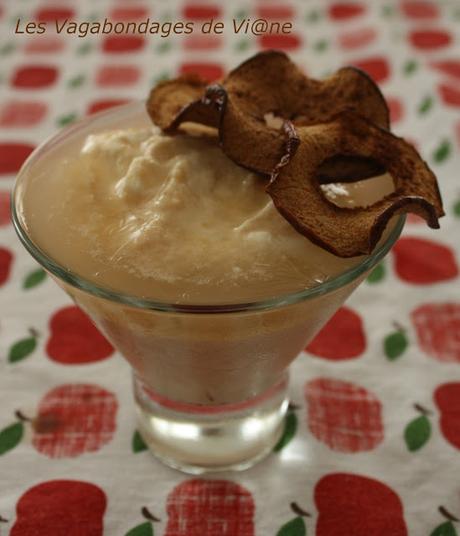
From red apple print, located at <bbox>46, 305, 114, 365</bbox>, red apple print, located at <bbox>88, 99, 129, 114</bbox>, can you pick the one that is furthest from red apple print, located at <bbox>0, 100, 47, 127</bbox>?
red apple print, located at <bbox>46, 305, 114, 365</bbox>

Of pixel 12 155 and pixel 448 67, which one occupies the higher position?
pixel 448 67

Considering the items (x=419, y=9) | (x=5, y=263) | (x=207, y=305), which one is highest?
(x=207, y=305)

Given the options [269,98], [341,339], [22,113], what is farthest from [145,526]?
[22,113]

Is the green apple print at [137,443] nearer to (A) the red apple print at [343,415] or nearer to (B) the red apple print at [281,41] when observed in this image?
(A) the red apple print at [343,415]

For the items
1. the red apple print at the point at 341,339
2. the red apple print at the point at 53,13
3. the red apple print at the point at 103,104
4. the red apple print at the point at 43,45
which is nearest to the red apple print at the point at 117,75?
the red apple print at the point at 103,104

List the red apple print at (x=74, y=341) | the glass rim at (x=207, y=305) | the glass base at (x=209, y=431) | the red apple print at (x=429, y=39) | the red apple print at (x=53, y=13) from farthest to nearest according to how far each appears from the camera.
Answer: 1. the red apple print at (x=53, y=13)
2. the red apple print at (x=429, y=39)
3. the red apple print at (x=74, y=341)
4. the glass base at (x=209, y=431)
5. the glass rim at (x=207, y=305)

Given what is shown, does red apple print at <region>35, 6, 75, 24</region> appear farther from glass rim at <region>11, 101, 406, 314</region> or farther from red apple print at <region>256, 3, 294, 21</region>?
glass rim at <region>11, 101, 406, 314</region>

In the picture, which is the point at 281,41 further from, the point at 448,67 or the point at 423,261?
the point at 423,261
